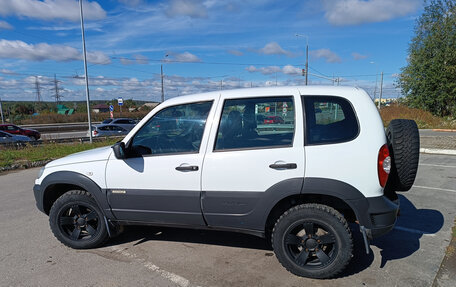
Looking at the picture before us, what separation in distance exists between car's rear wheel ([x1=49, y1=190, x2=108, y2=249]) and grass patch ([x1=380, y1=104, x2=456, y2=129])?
26.3 metres

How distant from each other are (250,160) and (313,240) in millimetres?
1016

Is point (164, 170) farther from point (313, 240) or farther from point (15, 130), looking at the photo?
point (15, 130)

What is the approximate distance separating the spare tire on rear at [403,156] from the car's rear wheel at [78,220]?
10.9ft

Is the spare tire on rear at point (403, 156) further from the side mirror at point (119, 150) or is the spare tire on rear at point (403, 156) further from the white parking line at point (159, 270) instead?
the side mirror at point (119, 150)

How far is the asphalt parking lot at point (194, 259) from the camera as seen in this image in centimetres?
297

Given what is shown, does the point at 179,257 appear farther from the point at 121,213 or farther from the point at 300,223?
the point at 300,223

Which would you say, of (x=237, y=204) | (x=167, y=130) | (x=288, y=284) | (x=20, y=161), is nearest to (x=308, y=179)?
(x=237, y=204)

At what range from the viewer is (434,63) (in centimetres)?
2733

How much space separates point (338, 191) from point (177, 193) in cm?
163

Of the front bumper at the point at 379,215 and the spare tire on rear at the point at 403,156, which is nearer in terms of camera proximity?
the front bumper at the point at 379,215

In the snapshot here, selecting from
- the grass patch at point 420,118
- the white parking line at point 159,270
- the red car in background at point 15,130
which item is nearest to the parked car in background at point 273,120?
the white parking line at point 159,270

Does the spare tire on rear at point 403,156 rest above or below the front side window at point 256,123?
below

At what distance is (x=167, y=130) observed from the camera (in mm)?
3348

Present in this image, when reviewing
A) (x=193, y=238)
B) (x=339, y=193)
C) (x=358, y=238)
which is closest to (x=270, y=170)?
(x=339, y=193)
